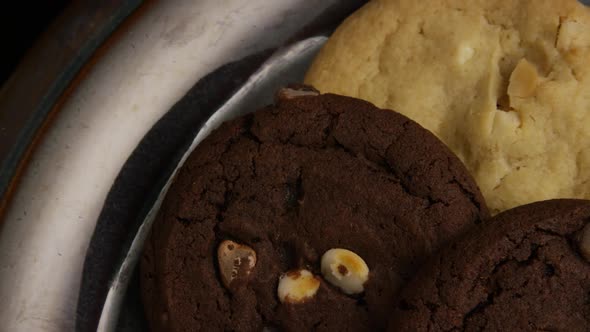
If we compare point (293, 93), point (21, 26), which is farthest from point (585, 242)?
point (21, 26)

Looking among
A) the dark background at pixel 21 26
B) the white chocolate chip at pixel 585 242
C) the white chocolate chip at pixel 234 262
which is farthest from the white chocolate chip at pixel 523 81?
the dark background at pixel 21 26

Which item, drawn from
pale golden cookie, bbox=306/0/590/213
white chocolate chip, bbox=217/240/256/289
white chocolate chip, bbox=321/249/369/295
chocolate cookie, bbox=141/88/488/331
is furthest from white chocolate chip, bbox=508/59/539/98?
white chocolate chip, bbox=217/240/256/289

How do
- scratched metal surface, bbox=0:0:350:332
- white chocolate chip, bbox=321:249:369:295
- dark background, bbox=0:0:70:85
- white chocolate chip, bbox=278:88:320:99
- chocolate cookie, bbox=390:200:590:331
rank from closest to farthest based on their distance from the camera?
chocolate cookie, bbox=390:200:590:331
white chocolate chip, bbox=321:249:369:295
white chocolate chip, bbox=278:88:320:99
scratched metal surface, bbox=0:0:350:332
dark background, bbox=0:0:70:85

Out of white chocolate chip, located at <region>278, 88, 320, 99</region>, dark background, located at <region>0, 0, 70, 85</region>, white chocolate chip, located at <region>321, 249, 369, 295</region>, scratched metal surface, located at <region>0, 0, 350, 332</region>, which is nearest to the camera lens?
white chocolate chip, located at <region>321, 249, 369, 295</region>

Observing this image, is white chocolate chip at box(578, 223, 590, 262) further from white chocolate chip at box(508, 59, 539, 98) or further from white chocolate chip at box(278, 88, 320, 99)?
white chocolate chip at box(278, 88, 320, 99)

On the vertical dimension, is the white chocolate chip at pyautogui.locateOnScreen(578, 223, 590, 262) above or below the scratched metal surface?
below

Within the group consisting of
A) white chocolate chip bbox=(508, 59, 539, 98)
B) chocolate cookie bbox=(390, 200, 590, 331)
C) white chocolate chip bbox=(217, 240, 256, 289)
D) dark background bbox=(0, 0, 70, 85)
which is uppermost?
dark background bbox=(0, 0, 70, 85)

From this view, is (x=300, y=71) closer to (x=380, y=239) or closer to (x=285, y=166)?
(x=285, y=166)
